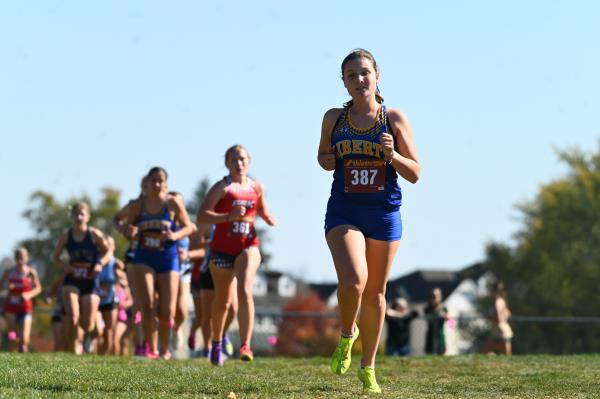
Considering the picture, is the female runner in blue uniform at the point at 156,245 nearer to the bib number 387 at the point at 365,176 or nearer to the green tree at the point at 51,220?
the bib number 387 at the point at 365,176

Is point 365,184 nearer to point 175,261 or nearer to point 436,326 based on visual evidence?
point 175,261

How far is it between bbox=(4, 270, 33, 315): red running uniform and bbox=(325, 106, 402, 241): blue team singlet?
46.4 ft

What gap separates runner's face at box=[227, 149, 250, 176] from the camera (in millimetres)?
13758

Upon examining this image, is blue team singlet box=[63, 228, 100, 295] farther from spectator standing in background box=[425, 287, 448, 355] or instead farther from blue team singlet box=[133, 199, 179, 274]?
spectator standing in background box=[425, 287, 448, 355]

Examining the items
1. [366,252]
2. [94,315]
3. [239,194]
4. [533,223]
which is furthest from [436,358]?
[533,223]

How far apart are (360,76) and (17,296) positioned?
14566mm

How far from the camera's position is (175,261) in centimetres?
1495

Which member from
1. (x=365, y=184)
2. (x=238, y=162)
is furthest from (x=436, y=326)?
(x=365, y=184)

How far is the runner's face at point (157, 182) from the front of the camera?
15.0 m

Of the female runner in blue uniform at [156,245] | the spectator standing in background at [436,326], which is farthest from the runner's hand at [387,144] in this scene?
the spectator standing in background at [436,326]

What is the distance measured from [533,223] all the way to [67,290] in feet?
160

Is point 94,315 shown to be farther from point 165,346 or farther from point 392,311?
point 392,311

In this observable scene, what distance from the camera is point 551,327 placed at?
5216 centimetres

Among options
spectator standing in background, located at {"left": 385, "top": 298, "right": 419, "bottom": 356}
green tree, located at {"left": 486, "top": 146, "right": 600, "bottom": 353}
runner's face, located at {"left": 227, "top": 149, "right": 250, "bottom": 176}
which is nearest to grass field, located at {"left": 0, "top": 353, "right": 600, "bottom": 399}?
runner's face, located at {"left": 227, "top": 149, "right": 250, "bottom": 176}
